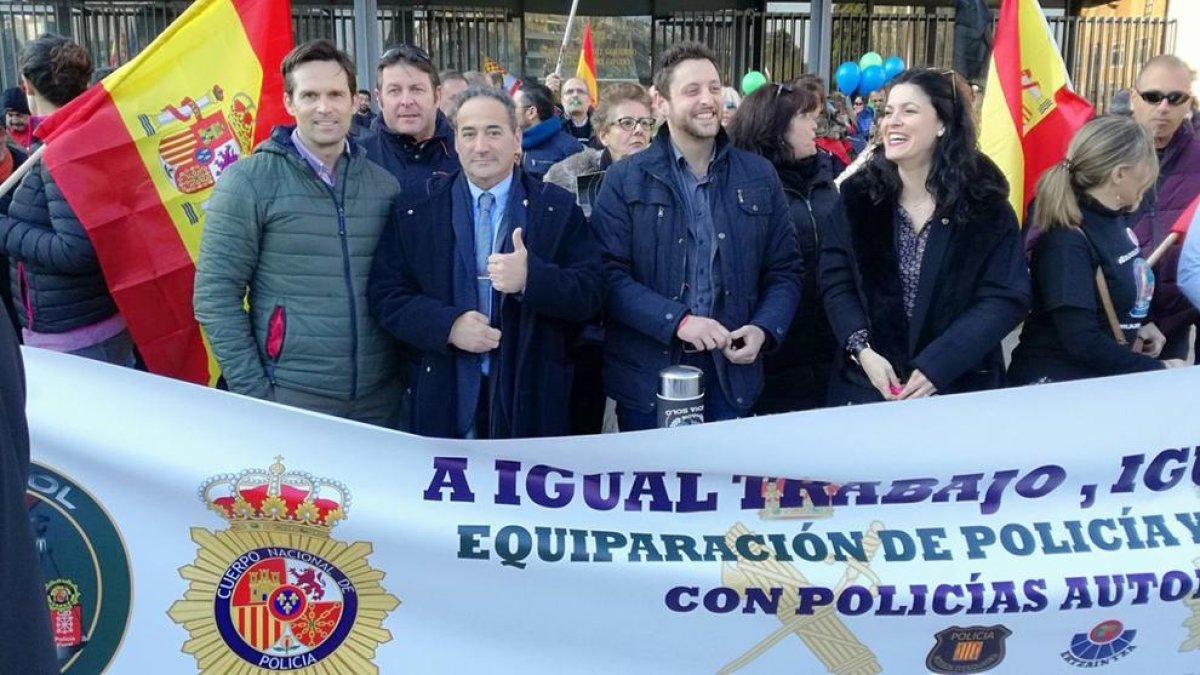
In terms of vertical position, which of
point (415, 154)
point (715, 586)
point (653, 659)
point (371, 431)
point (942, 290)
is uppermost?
point (415, 154)

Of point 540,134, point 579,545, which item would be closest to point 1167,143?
point 540,134

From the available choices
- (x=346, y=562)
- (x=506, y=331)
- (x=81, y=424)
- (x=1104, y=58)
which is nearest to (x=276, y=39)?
(x=506, y=331)

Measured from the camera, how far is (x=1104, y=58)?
17906 mm

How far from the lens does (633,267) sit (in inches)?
139

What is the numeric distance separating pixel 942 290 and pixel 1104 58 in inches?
660

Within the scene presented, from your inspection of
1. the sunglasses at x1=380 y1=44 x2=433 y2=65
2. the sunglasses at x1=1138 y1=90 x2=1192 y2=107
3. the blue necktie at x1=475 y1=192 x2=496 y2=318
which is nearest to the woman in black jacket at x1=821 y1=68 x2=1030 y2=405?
the blue necktie at x1=475 y1=192 x2=496 y2=318

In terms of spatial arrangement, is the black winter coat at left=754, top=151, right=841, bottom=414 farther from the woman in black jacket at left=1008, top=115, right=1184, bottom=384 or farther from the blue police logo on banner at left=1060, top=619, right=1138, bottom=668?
the blue police logo on banner at left=1060, top=619, right=1138, bottom=668

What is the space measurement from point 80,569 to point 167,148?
5.93 ft

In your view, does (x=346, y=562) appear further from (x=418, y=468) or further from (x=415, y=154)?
(x=415, y=154)

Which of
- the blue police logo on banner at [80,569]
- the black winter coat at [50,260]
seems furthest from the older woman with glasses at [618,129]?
the blue police logo on banner at [80,569]

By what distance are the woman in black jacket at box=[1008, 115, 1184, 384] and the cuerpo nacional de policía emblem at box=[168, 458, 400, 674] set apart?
218 cm

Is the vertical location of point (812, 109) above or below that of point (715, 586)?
above

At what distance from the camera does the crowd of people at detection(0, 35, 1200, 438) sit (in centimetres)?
324

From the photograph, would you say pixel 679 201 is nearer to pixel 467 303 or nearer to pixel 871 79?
pixel 467 303
